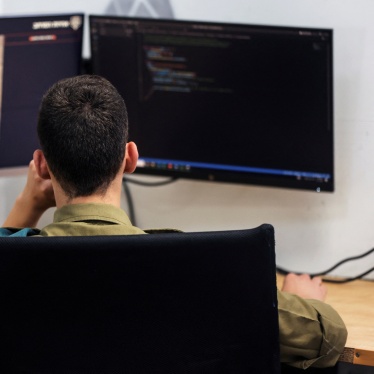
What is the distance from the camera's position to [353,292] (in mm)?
2127

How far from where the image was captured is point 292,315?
147cm

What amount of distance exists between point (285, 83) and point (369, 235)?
0.46 m

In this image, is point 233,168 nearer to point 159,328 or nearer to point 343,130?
point 343,130

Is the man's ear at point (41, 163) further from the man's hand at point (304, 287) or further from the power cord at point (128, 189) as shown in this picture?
the power cord at point (128, 189)

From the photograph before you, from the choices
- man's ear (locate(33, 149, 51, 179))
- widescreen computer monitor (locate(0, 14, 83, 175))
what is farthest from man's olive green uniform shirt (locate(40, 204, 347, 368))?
widescreen computer monitor (locate(0, 14, 83, 175))

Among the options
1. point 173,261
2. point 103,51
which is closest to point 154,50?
point 103,51

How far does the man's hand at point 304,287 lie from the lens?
1873 millimetres

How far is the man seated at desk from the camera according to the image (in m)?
1.44

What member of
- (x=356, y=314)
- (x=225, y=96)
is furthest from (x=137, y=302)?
(x=225, y=96)

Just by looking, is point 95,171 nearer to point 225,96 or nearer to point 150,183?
point 225,96

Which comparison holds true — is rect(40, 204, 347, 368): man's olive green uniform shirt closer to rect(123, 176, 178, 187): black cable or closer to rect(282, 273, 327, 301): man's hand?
rect(282, 273, 327, 301): man's hand

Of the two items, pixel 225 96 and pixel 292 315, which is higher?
pixel 225 96

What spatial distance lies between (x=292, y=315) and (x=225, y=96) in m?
0.80

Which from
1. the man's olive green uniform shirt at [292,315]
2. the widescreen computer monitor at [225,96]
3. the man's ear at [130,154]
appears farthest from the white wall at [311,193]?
the man's ear at [130,154]
